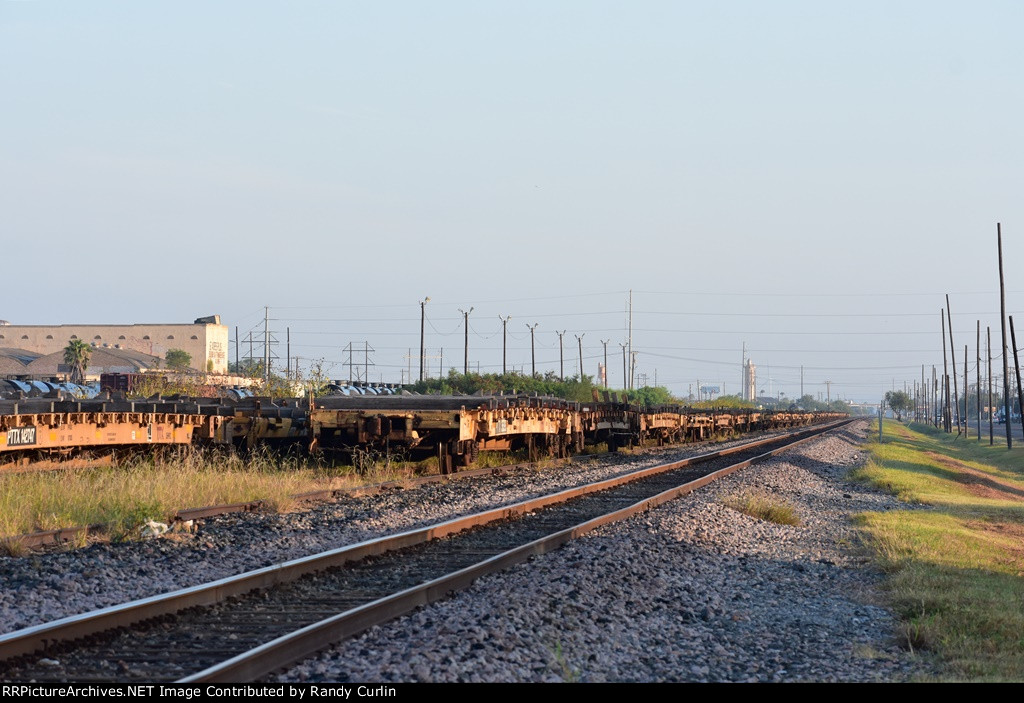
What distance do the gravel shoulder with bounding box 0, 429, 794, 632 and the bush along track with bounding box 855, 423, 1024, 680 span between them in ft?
17.7

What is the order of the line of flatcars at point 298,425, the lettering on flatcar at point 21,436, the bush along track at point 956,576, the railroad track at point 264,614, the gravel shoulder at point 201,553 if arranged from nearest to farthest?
1. the railroad track at point 264,614
2. the bush along track at point 956,576
3. the gravel shoulder at point 201,553
4. the lettering on flatcar at point 21,436
5. the line of flatcars at point 298,425

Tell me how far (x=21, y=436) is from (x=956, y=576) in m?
11.5

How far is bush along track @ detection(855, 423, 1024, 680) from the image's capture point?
7.16 metres

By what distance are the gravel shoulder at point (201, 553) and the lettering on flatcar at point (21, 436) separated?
3513mm

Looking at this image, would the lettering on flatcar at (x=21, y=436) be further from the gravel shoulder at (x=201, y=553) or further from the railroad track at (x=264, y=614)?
the railroad track at (x=264, y=614)

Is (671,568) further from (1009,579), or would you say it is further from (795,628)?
(1009,579)

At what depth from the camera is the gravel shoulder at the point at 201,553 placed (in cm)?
773

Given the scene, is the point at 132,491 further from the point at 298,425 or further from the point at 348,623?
the point at 348,623

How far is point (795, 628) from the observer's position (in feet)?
26.5

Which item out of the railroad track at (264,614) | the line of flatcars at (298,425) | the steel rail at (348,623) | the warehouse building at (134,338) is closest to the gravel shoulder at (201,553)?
the railroad track at (264,614)

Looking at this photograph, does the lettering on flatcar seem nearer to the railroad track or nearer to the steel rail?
the railroad track

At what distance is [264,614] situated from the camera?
7.29 meters
